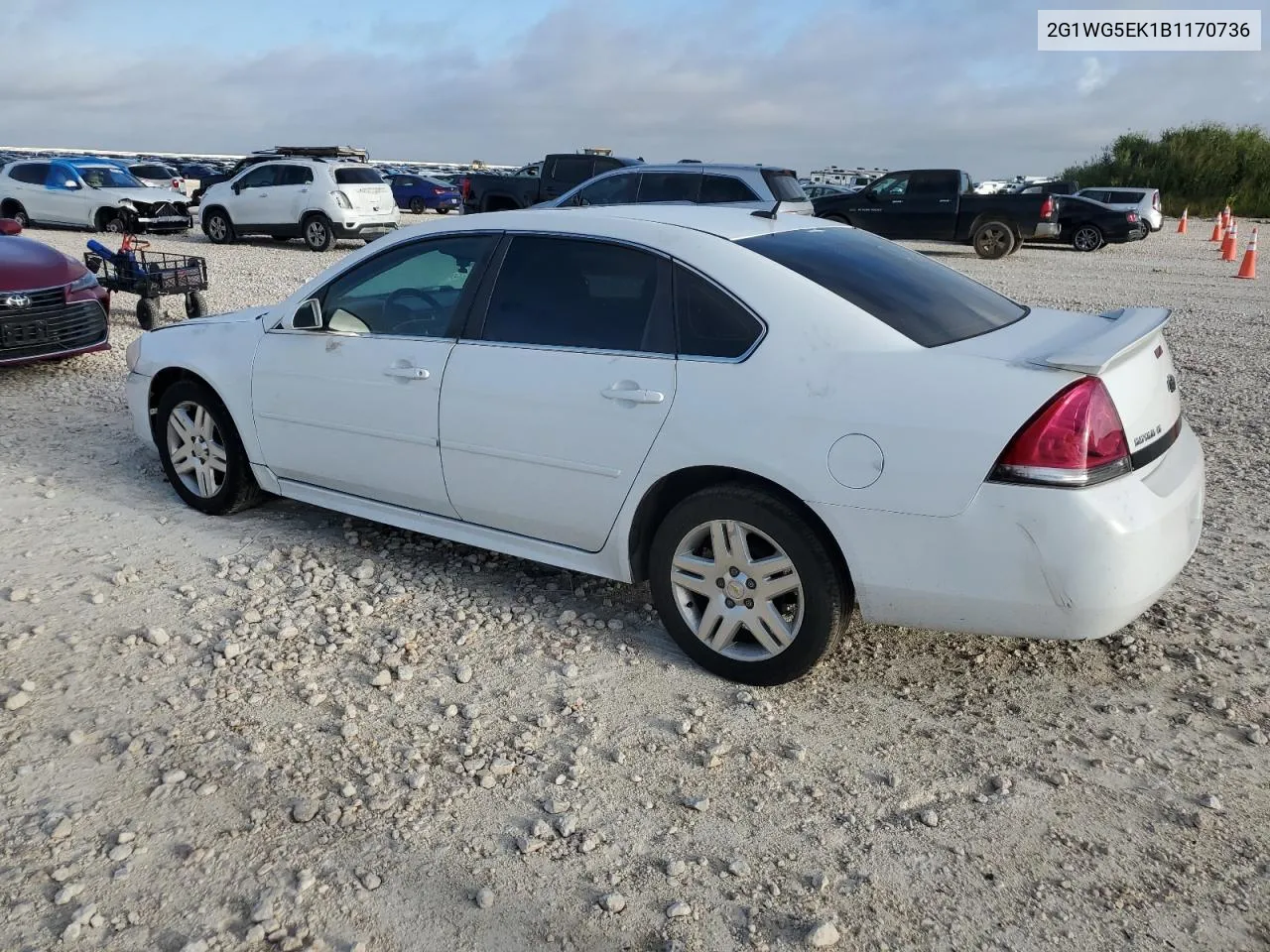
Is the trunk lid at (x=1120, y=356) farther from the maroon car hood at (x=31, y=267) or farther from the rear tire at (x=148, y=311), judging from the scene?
the rear tire at (x=148, y=311)

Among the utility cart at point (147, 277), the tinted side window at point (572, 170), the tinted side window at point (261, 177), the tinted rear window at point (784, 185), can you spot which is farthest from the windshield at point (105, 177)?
the tinted rear window at point (784, 185)

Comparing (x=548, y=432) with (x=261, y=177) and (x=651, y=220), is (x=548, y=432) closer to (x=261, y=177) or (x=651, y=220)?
(x=651, y=220)

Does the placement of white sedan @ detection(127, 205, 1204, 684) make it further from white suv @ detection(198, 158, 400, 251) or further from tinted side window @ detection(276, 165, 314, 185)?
tinted side window @ detection(276, 165, 314, 185)

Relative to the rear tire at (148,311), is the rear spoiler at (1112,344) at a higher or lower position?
higher

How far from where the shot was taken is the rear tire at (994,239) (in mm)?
21000

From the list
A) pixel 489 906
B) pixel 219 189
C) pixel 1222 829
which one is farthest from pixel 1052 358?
pixel 219 189

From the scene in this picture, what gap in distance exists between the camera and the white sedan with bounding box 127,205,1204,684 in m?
2.99

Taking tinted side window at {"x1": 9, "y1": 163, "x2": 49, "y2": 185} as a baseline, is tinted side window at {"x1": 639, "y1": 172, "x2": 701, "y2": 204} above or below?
above

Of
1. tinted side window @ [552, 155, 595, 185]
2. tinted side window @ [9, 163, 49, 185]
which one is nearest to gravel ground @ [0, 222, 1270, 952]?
tinted side window @ [552, 155, 595, 185]

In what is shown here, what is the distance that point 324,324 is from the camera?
177 inches

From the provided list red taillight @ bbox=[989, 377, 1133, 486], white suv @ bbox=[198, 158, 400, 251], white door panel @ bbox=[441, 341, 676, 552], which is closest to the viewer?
red taillight @ bbox=[989, 377, 1133, 486]

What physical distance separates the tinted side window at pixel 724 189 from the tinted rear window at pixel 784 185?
1.22 feet

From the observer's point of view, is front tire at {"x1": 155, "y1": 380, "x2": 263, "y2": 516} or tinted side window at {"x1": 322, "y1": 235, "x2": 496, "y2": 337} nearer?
tinted side window at {"x1": 322, "y1": 235, "x2": 496, "y2": 337}

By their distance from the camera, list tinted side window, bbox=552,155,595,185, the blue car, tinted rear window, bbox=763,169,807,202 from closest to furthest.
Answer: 1. tinted rear window, bbox=763,169,807,202
2. tinted side window, bbox=552,155,595,185
3. the blue car
